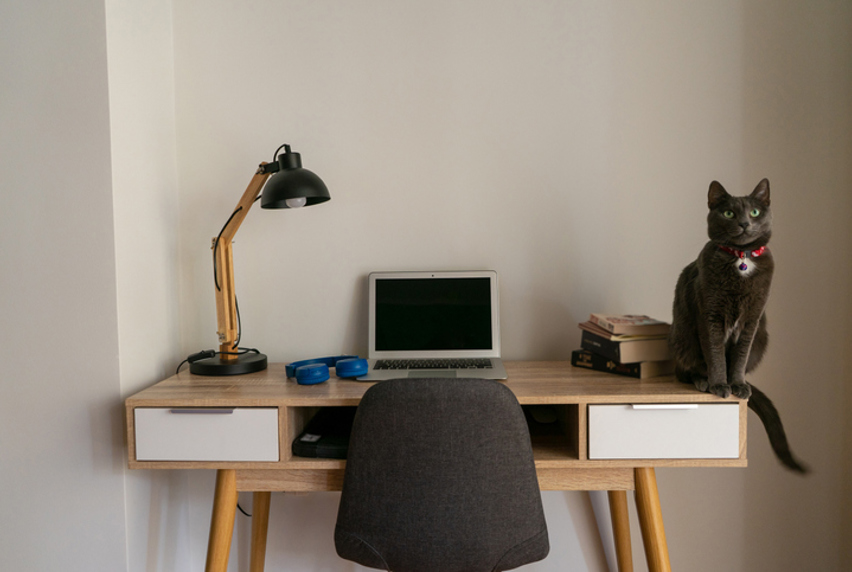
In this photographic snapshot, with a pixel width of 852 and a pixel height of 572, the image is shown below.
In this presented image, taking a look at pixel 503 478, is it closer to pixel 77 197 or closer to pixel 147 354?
pixel 147 354

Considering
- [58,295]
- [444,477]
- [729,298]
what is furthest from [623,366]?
[58,295]

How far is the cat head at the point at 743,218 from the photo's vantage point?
110cm

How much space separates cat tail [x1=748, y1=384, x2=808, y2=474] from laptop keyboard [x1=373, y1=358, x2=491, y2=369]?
2.27 feet

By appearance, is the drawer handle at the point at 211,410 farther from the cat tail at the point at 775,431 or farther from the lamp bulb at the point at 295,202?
the cat tail at the point at 775,431

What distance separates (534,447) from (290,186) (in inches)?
34.5

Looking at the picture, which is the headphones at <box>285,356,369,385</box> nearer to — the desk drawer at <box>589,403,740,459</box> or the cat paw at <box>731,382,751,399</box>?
the desk drawer at <box>589,403,740,459</box>

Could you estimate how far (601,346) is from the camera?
1.35 m

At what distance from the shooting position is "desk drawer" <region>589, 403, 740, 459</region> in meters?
1.14

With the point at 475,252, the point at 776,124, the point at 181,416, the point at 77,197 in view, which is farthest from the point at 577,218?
the point at 77,197

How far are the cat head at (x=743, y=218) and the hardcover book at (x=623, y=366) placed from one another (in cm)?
35

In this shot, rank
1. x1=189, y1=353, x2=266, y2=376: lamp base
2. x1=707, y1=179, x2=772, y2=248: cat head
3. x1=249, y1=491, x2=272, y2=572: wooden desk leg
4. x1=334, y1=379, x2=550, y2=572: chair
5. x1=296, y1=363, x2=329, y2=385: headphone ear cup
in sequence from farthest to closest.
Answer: x1=249, y1=491, x2=272, y2=572: wooden desk leg → x1=189, y1=353, x2=266, y2=376: lamp base → x1=296, y1=363, x2=329, y2=385: headphone ear cup → x1=707, y1=179, x2=772, y2=248: cat head → x1=334, y1=379, x2=550, y2=572: chair

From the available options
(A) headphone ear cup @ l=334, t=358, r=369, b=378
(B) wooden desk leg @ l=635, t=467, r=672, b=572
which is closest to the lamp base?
(A) headphone ear cup @ l=334, t=358, r=369, b=378

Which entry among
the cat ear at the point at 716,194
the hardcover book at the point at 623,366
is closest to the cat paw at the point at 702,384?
the hardcover book at the point at 623,366

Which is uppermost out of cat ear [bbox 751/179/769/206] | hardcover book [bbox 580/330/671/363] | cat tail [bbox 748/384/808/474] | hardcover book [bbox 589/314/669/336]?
cat ear [bbox 751/179/769/206]
